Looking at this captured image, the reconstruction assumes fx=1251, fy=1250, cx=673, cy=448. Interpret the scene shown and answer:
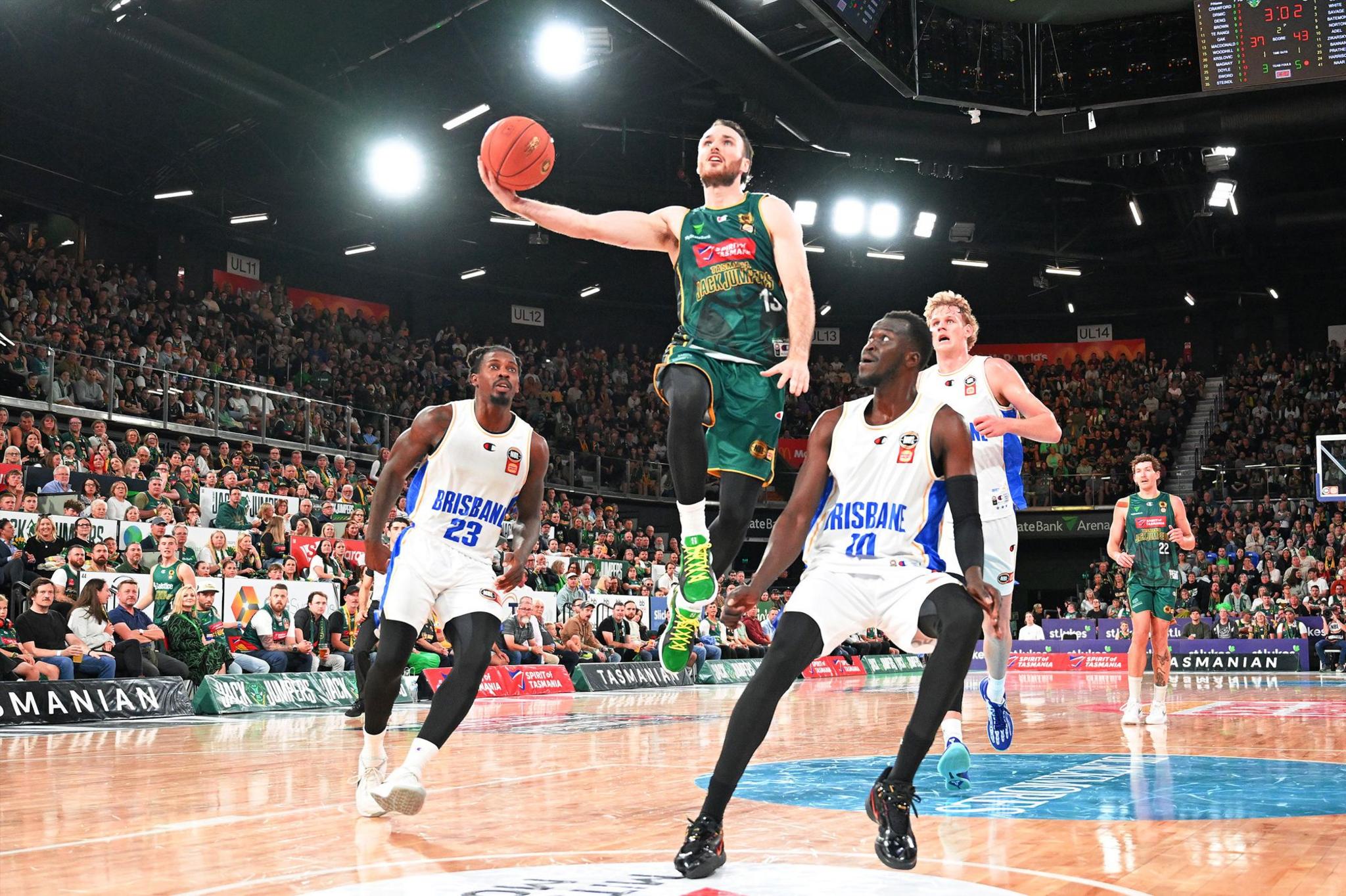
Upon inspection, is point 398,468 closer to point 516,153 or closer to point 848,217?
point 516,153

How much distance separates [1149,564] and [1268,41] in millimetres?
8783

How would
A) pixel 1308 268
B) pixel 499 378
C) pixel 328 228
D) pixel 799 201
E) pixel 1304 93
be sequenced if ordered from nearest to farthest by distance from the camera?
1. pixel 499 378
2. pixel 1304 93
3. pixel 799 201
4. pixel 328 228
5. pixel 1308 268

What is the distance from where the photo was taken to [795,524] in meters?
4.67

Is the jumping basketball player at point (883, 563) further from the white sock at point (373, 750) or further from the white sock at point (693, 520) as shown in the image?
the white sock at point (373, 750)

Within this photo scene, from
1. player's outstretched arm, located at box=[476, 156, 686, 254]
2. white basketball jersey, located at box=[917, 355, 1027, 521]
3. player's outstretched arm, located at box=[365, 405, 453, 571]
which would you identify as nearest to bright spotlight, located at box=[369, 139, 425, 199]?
white basketball jersey, located at box=[917, 355, 1027, 521]

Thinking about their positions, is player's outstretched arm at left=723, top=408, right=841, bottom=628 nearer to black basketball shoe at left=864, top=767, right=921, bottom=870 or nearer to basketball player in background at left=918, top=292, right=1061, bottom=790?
black basketball shoe at left=864, top=767, right=921, bottom=870

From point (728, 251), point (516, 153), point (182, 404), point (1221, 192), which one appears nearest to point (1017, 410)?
point (728, 251)

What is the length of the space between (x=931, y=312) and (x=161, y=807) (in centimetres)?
492

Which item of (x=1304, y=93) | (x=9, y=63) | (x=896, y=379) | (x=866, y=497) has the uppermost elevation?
(x=9, y=63)

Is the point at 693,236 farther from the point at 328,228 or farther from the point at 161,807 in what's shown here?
the point at 328,228

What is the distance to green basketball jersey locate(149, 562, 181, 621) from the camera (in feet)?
45.1

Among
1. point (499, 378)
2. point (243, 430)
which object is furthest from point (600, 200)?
point (499, 378)

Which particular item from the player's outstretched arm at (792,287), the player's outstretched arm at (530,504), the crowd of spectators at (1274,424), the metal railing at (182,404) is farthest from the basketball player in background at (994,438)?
the crowd of spectators at (1274,424)

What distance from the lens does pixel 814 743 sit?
9.64 metres
